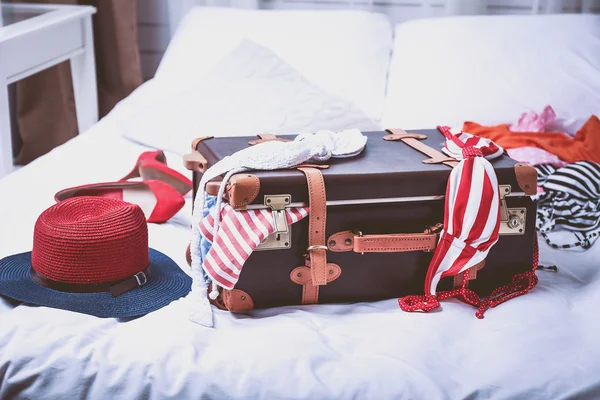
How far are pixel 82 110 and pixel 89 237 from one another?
4.52 ft

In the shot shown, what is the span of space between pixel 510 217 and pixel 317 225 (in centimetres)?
35

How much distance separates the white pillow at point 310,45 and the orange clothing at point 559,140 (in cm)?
39

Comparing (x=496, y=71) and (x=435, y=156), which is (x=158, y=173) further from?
(x=496, y=71)

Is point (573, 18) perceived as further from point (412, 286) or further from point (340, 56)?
point (412, 286)

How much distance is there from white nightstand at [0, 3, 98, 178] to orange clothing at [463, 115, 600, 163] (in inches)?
48.4

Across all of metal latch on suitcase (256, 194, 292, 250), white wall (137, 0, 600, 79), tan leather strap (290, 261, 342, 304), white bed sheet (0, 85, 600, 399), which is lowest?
white bed sheet (0, 85, 600, 399)

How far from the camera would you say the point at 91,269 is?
1.11 metres

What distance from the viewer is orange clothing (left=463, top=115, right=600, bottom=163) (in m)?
1.71

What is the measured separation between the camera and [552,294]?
1.17 m

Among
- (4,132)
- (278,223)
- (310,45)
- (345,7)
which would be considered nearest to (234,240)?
(278,223)

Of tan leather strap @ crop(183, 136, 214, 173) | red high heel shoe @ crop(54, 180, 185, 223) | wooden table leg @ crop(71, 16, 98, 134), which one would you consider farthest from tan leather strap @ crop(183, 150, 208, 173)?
wooden table leg @ crop(71, 16, 98, 134)

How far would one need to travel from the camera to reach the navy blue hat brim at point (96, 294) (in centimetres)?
107

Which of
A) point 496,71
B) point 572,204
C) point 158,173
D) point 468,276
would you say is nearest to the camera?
point 468,276

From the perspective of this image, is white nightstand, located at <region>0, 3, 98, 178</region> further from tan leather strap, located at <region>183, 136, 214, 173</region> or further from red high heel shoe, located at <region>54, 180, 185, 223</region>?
tan leather strap, located at <region>183, 136, 214, 173</region>
